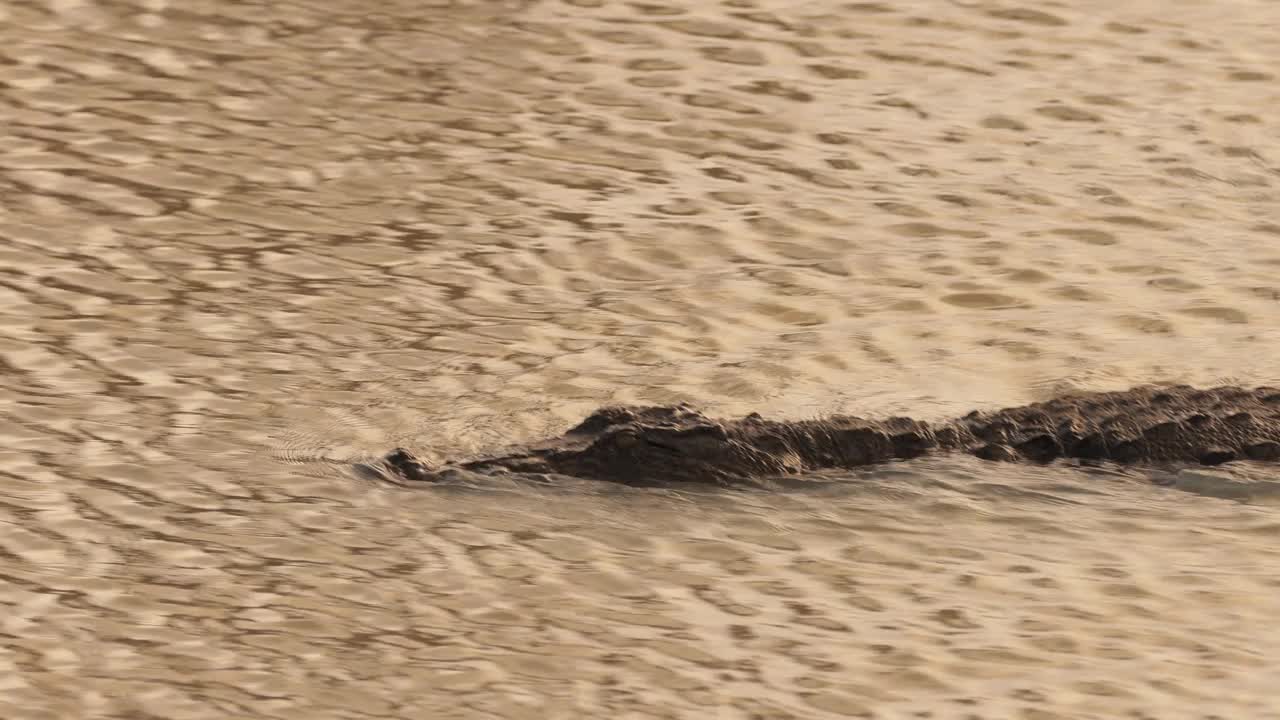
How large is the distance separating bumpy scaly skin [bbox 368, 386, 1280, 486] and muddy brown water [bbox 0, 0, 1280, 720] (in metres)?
0.10

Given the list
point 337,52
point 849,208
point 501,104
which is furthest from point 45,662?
point 337,52

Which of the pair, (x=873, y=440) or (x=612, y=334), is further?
(x=612, y=334)

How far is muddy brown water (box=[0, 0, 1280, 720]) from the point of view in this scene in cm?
447

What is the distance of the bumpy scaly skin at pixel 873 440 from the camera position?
5.36 metres

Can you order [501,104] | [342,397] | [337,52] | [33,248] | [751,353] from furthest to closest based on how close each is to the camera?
[337,52] < [501,104] < [33,248] < [751,353] < [342,397]

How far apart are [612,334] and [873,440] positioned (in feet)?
4.12

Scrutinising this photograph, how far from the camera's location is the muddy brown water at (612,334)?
4469mm

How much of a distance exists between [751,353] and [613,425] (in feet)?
3.32

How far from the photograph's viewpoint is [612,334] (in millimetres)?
6465

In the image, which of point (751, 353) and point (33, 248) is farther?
point (33, 248)

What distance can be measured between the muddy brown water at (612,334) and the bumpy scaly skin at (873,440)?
0.10 m

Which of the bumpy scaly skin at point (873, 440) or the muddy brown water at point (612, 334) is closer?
the muddy brown water at point (612, 334)

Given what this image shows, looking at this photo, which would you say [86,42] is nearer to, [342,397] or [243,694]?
[342,397]

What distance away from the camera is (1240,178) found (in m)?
7.98
